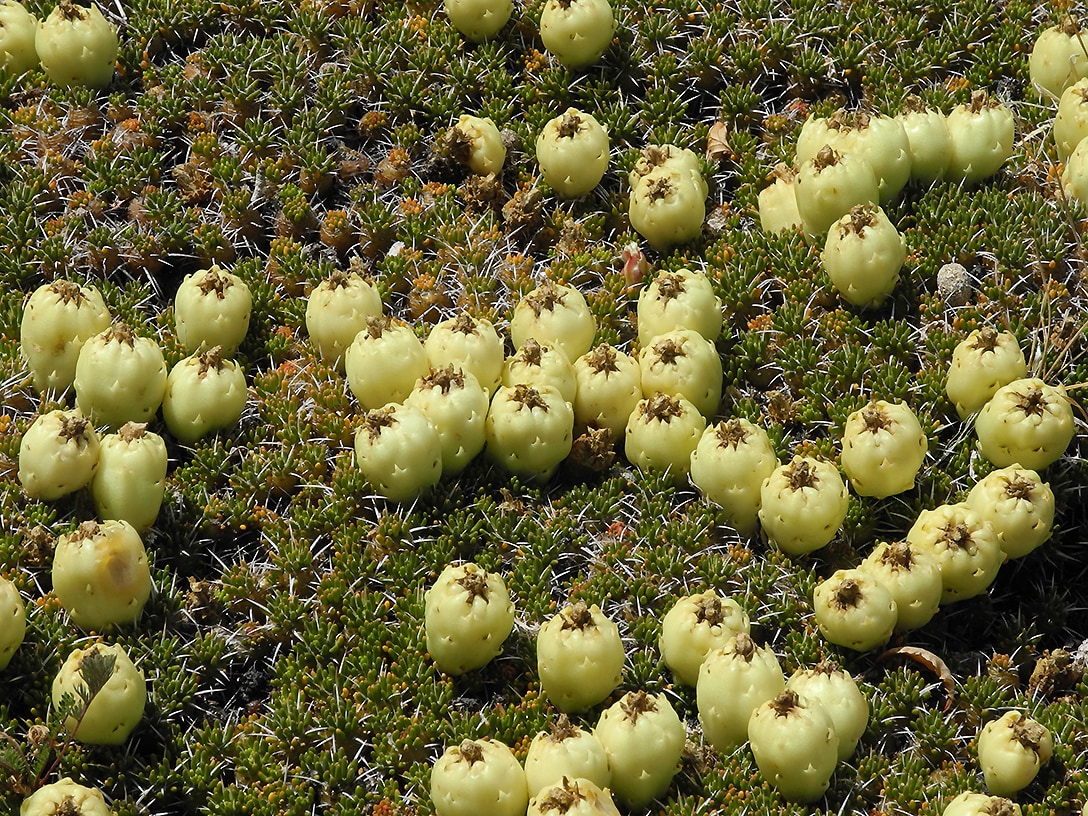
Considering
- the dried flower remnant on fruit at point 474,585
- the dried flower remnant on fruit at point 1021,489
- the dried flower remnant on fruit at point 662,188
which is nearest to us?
the dried flower remnant on fruit at point 474,585

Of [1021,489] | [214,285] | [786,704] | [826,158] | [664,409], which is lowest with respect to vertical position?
[786,704]

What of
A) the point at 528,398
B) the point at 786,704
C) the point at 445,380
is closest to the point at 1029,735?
the point at 786,704

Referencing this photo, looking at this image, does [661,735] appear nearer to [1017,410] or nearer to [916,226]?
[1017,410]

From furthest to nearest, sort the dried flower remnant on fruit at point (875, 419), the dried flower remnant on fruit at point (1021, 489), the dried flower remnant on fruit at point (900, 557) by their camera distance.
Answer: the dried flower remnant on fruit at point (875, 419) < the dried flower remnant on fruit at point (1021, 489) < the dried flower remnant on fruit at point (900, 557)

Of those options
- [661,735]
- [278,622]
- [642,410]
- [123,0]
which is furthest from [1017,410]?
[123,0]

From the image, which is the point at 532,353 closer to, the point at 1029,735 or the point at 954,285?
→ the point at 954,285

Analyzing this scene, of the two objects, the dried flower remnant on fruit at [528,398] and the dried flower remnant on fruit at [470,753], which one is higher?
the dried flower remnant on fruit at [528,398]

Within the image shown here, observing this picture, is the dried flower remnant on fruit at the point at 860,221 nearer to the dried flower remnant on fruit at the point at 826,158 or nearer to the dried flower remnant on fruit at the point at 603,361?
the dried flower remnant on fruit at the point at 826,158

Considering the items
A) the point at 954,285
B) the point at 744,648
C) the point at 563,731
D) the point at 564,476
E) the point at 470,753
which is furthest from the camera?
the point at 954,285

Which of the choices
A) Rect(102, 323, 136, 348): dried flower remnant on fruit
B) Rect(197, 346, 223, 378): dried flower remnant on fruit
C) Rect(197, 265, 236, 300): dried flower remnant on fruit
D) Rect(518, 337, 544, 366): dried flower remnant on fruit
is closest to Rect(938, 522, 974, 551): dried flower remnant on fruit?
Rect(518, 337, 544, 366): dried flower remnant on fruit

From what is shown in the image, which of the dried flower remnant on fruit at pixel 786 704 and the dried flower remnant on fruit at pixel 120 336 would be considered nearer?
the dried flower remnant on fruit at pixel 786 704

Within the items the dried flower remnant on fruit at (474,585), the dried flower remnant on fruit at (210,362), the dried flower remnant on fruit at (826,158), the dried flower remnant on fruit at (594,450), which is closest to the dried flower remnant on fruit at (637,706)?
the dried flower remnant on fruit at (474,585)
